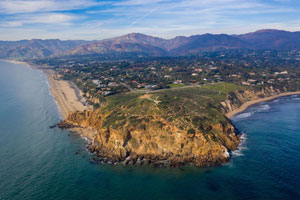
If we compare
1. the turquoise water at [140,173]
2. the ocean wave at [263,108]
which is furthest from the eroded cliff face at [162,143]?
the ocean wave at [263,108]

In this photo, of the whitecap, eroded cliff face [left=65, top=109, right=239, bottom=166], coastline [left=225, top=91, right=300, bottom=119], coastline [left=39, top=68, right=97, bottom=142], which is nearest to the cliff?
eroded cliff face [left=65, top=109, right=239, bottom=166]

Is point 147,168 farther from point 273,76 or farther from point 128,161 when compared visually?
point 273,76

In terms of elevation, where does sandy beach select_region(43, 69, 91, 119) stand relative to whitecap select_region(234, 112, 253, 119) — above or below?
above

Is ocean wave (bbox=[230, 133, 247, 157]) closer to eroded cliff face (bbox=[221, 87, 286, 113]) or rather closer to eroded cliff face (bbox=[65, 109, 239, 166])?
eroded cliff face (bbox=[65, 109, 239, 166])

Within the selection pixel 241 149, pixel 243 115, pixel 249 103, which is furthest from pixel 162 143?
pixel 249 103

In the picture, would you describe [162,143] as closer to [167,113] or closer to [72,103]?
[167,113]

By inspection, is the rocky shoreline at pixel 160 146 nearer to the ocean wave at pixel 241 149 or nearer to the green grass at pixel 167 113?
the ocean wave at pixel 241 149

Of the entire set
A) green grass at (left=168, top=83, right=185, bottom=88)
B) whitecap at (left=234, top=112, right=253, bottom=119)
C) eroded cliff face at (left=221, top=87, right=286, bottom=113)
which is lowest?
whitecap at (left=234, top=112, right=253, bottom=119)

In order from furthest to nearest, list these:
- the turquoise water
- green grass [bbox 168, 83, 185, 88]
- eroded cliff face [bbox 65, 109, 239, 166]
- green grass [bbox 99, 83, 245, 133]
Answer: green grass [bbox 168, 83, 185, 88], green grass [bbox 99, 83, 245, 133], eroded cliff face [bbox 65, 109, 239, 166], the turquoise water
